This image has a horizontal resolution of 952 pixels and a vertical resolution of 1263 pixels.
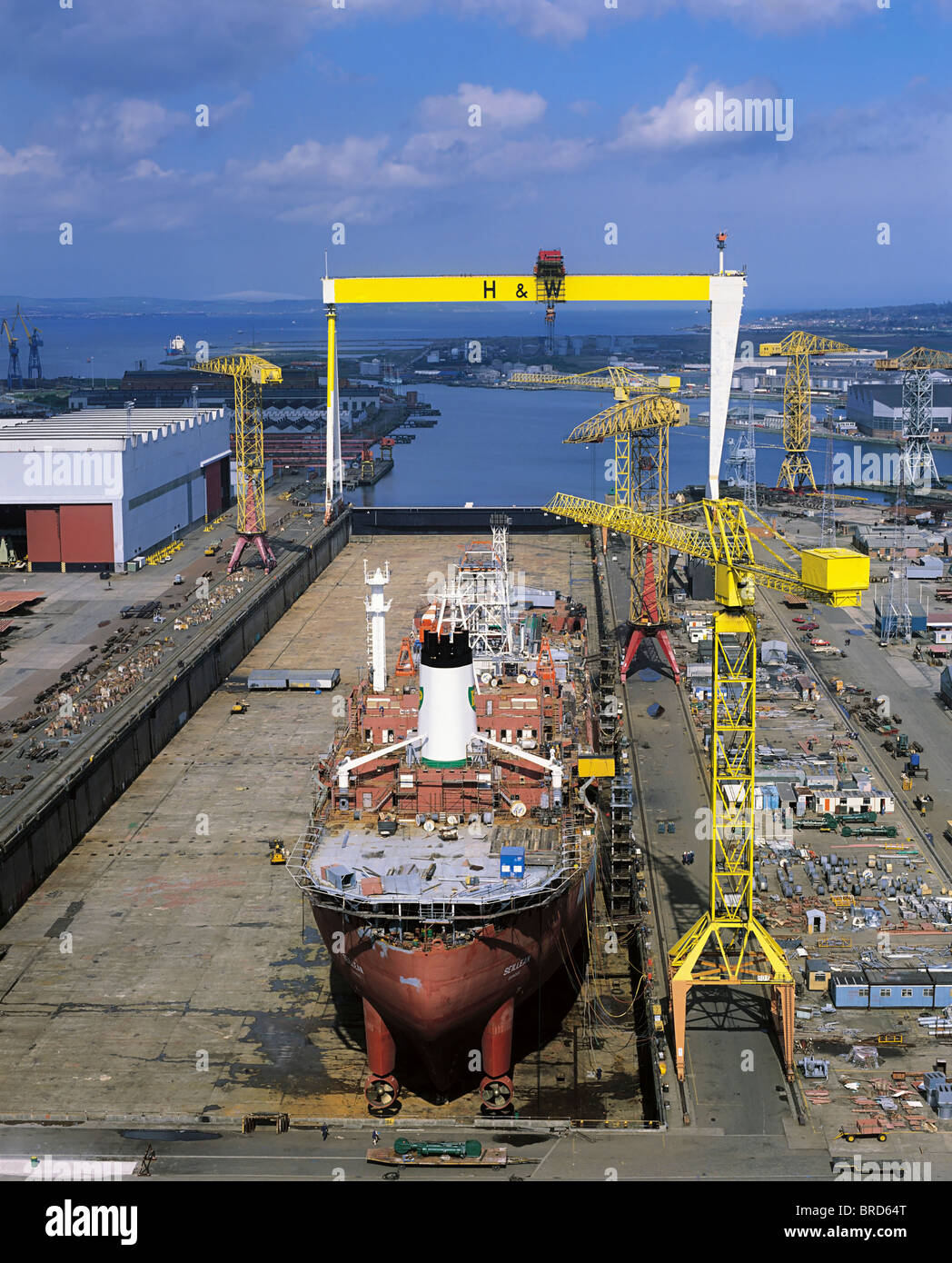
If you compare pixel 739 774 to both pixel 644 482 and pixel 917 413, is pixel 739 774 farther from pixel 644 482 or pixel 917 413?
pixel 917 413

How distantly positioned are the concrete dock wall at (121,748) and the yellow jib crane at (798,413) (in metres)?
46.0

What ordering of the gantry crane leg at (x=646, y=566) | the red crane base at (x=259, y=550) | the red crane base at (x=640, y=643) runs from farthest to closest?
the red crane base at (x=259, y=550) < the red crane base at (x=640, y=643) < the gantry crane leg at (x=646, y=566)

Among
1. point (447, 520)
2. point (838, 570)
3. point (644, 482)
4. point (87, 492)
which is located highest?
point (838, 570)

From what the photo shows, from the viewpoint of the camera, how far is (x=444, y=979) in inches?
1074

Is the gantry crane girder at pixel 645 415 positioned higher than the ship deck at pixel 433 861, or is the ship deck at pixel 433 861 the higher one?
the gantry crane girder at pixel 645 415

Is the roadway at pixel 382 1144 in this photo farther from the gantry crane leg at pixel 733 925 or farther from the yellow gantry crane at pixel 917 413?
the yellow gantry crane at pixel 917 413

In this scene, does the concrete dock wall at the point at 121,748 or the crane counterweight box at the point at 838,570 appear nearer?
the crane counterweight box at the point at 838,570

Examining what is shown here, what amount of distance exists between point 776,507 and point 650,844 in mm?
60557

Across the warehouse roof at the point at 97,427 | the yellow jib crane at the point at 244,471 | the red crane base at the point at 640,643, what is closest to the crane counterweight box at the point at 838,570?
the red crane base at the point at 640,643

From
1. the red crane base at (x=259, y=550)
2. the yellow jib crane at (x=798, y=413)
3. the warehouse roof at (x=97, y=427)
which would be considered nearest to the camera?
the red crane base at (x=259, y=550)

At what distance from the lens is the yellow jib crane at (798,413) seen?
103000mm

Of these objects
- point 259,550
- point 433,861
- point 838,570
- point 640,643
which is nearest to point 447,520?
point 259,550

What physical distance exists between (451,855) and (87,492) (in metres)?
46.7

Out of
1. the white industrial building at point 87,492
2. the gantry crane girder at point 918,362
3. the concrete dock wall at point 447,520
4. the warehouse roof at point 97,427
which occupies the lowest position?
the concrete dock wall at point 447,520
